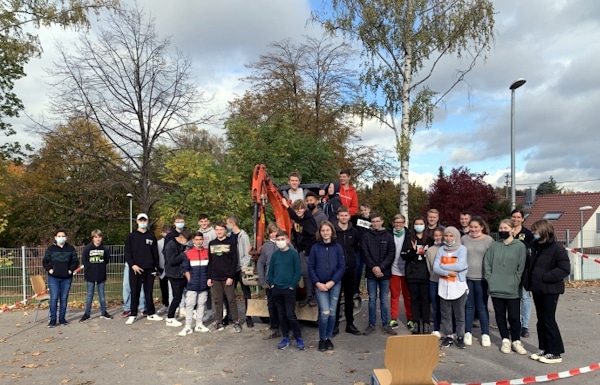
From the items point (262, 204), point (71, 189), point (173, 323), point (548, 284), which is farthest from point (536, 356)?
point (71, 189)

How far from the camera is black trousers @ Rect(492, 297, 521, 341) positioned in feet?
20.8

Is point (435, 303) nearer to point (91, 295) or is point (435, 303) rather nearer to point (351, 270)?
point (351, 270)

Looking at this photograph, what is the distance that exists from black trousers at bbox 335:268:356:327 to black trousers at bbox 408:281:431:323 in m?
0.92

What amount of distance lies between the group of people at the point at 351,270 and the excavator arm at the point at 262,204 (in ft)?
0.60

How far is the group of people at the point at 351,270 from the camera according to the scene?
629 centimetres

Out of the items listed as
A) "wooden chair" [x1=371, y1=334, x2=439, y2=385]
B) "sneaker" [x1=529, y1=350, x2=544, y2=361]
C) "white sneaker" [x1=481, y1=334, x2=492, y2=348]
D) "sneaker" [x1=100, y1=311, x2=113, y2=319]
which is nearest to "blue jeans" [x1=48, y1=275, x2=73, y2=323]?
"sneaker" [x1=100, y1=311, x2=113, y2=319]

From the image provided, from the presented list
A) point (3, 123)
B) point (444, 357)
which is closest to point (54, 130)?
point (3, 123)

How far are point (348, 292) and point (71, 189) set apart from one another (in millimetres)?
20632

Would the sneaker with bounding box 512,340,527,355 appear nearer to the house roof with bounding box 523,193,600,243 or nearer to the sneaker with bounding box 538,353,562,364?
the sneaker with bounding box 538,353,562,364

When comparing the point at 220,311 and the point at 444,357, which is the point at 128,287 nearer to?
the point at 220,311

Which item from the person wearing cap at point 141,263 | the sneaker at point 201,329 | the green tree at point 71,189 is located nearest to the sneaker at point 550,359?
the sneaker at point 201,329

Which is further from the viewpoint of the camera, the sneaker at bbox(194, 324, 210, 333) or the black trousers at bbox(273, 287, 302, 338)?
the sneaker at bbox(194, 324, 210, 333)

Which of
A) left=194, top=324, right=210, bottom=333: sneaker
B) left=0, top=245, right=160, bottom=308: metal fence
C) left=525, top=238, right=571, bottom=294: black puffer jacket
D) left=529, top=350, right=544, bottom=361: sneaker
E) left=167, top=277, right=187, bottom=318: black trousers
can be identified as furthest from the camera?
left=0, top=245, right=160, bottom=308: metal fence

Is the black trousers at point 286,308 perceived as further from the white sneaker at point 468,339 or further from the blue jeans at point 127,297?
the blue jeans at point 127,297
